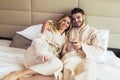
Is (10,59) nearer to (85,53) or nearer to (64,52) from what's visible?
(64,52)

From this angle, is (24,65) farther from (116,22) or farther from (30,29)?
(116,22)

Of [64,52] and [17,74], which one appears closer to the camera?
[17,74]

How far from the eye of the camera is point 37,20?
2662 millimetres

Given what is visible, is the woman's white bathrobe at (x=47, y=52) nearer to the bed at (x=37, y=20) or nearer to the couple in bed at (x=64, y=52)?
the couple in bed at (x=64, y=52)

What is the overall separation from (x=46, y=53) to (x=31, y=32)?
1.87 ft

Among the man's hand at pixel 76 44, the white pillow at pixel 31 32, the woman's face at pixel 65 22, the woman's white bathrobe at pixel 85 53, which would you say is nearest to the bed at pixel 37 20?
the white pillow at pixel 31 32

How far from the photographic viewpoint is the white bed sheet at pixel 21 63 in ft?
6.35

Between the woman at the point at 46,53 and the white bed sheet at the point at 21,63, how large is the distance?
113mm

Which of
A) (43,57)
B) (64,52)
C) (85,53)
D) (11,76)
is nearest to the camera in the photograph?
(11,76)

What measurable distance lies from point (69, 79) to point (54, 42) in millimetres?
512

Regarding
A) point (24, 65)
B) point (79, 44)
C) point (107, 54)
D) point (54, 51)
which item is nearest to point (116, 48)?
point (107, 54)

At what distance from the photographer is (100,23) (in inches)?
98.3

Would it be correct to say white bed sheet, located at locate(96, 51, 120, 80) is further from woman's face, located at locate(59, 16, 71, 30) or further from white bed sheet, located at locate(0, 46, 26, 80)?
white bed sheet, located at locate(0, 46, 26, 80)

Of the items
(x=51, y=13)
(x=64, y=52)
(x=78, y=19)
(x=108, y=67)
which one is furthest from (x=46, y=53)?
(x=51, y=13)
